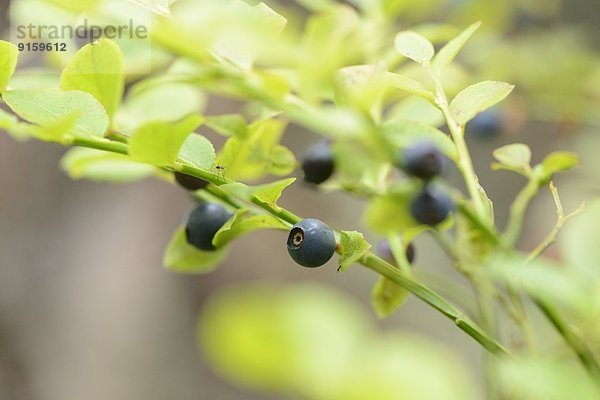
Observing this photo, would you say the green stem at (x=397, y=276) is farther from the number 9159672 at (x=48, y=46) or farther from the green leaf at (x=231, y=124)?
the number 9159672 at (x=48, y=46)

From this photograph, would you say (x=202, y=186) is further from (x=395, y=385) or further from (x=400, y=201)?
(x=395, y=385)

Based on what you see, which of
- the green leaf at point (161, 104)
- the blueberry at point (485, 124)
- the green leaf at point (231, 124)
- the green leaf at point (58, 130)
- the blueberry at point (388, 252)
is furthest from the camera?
the blueberry at point (485, 124)

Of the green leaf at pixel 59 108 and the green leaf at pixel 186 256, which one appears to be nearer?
the green leaf at pixel 59 108

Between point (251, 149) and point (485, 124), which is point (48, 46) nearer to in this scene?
point (251, 149)

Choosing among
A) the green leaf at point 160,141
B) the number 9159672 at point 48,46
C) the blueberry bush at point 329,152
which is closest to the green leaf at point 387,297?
the blueberry bush at point 329,152

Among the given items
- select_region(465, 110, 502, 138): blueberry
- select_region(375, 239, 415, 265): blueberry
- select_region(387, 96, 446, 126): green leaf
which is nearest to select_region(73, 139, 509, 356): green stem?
select_region(375, 239, 415, 265): blueberry

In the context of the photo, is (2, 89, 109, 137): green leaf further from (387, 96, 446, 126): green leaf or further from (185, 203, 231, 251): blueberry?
(387, 96, 446, 126): green leaf

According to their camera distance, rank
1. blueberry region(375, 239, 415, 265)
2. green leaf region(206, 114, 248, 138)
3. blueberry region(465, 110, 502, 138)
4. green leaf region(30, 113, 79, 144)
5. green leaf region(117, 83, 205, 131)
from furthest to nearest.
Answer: blueberry region(465, 110, 502, 138) < green leaf region(117, 83, 205, 131) < blueberry region(375, 239, 415, 265) < green leaf region(206, 114, 248, 138) < green leaf region(30, 113, 79, 144)
